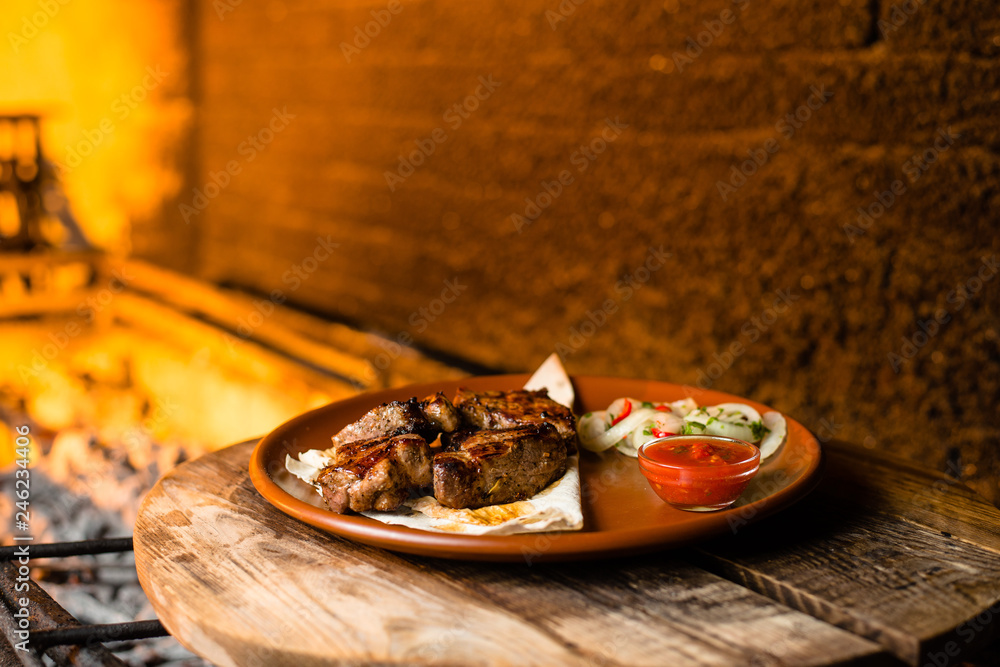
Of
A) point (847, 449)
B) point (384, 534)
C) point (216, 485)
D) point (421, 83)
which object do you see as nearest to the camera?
point (384, 534)

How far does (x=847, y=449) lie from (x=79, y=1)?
684 cm

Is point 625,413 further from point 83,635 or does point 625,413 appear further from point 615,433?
point 83,635

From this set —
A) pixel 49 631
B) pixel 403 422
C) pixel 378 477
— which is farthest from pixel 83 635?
pixel 403 422

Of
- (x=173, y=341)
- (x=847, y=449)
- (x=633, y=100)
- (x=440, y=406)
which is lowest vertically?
(x=173, y=341)

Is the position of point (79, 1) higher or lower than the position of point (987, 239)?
higher

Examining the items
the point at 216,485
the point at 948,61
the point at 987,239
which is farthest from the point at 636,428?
the point at 948,61

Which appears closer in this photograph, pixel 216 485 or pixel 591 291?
pixel 216 485

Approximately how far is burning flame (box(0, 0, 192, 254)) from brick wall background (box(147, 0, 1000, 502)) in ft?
3.84

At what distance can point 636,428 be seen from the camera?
195 cm

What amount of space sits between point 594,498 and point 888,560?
54 cm

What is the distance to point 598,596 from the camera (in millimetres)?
1417

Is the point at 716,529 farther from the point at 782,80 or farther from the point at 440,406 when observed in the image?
the point at 782,80

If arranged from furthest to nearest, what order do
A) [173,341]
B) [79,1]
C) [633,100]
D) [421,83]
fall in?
[79,1] → [173,341] → [421,83] → [633,100]

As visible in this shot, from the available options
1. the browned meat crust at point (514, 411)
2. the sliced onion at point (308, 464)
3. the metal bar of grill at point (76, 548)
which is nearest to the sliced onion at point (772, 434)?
the browned meat crust at point (514, 411)
